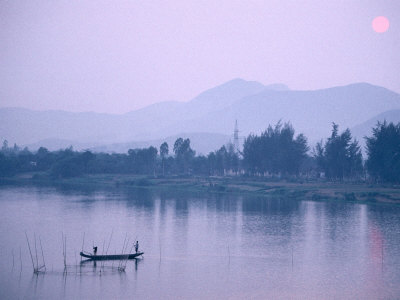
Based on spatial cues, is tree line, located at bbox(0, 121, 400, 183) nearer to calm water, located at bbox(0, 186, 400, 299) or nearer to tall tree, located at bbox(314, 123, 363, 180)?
tall tree, located at bbox(314, 123, 363, 180)

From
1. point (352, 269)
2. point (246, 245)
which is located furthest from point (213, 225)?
point (352, 269)

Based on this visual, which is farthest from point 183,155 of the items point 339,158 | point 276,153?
point 339,158

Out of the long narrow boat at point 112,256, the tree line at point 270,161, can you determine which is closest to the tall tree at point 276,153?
the tree line at point 270,161

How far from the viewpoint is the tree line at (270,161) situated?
6375cm

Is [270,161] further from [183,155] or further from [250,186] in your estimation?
[183,155]

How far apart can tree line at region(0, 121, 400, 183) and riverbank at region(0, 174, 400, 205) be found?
236 cm

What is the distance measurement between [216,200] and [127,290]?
3559cm

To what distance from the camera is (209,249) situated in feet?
101

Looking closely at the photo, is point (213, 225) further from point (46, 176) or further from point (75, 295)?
point (46, 176)

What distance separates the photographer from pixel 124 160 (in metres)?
89.4

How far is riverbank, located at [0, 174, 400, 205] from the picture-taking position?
183ft

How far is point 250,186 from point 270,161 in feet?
23.5

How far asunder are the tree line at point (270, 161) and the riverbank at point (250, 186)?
236 centimetres

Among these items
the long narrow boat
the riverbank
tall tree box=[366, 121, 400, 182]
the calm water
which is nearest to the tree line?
tall tree box=[366, 121, 400, 182]
